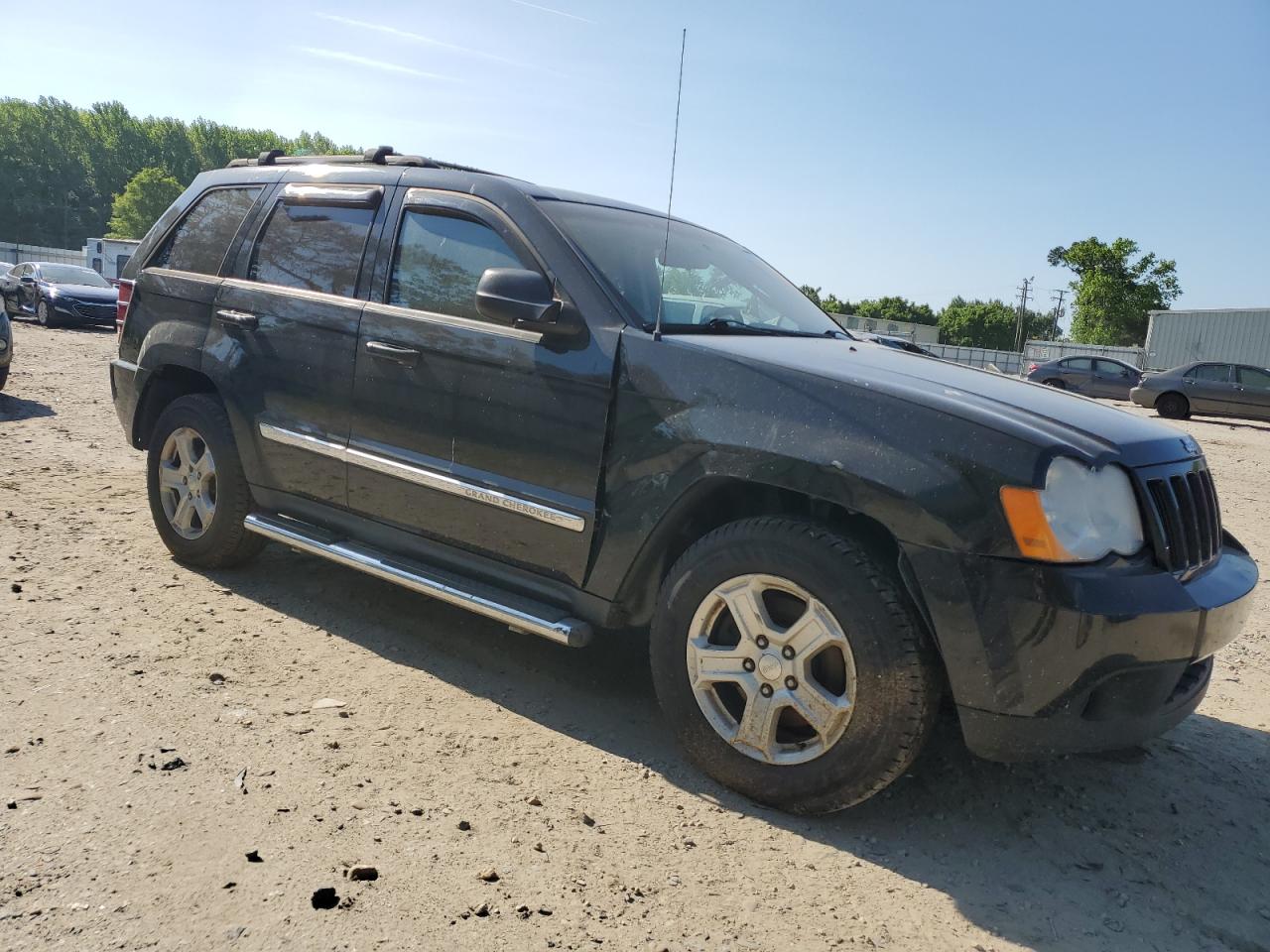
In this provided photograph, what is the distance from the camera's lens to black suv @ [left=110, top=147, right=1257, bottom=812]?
2.57 meters

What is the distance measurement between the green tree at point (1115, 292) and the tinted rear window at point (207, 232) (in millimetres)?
60053

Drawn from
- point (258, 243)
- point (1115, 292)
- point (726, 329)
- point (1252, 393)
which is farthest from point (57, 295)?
point (1115, 292)

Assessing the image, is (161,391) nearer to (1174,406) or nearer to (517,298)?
(517,298)

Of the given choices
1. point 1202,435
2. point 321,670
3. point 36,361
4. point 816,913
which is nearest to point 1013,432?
point 816,913

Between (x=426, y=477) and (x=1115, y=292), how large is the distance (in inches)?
2407

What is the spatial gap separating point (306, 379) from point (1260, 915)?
3.80 metres

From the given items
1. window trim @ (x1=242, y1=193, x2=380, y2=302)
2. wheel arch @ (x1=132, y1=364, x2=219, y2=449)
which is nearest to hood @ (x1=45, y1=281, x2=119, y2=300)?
wheel arch @ (x1=132, y1=364, x2=219, y2=449)

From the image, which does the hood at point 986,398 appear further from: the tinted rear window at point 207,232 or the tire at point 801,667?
the tinted rear window at point 207,232

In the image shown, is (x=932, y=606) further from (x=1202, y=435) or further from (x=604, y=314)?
(x=1202, y=435)

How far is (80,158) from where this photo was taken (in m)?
110

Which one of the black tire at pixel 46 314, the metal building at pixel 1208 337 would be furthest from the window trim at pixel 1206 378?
the black tire at pixel 46 314

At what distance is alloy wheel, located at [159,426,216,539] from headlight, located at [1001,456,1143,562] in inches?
142

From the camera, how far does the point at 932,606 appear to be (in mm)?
2590

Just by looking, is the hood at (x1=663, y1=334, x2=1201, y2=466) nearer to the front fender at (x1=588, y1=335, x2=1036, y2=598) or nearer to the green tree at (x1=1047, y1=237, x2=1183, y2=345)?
the front fender at (x1=588, y1=335, x2=1036, y2=598)
